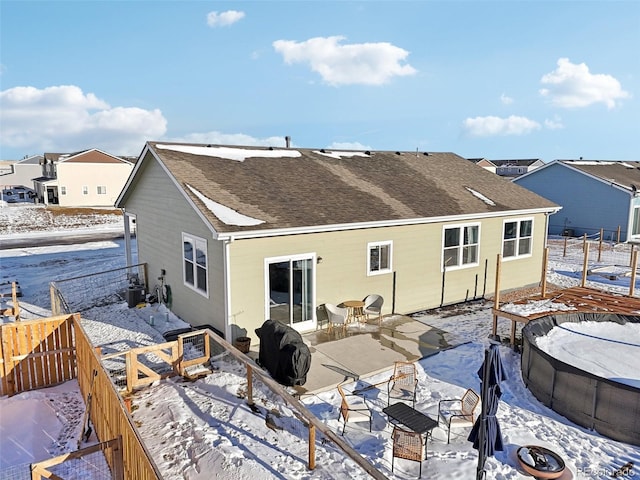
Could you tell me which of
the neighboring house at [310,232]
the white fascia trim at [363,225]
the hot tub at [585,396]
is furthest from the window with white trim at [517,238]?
the hot tub at [585,396]

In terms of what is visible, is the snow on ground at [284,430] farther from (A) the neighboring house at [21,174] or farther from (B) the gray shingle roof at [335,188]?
(A) the neighboring house at [21,174]

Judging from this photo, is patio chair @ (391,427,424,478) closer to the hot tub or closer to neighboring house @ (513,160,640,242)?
the hot tub

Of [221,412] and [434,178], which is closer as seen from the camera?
[221,412]

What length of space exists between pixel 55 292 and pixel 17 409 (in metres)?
5.29

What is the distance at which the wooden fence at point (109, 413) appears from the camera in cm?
495

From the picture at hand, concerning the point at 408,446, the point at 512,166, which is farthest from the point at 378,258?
the point at 512,166

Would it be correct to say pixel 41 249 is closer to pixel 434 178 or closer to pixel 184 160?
pixel 184 160

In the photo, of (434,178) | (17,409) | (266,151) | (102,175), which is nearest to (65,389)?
(17,409)

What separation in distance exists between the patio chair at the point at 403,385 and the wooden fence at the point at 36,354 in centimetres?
701

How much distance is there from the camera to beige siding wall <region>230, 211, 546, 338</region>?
37.1 ft

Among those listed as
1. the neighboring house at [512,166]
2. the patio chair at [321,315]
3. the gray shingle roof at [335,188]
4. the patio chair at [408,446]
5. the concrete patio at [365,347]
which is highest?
the neighboring house at [512,166]

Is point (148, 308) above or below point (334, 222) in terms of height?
below

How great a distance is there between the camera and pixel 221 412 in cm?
837

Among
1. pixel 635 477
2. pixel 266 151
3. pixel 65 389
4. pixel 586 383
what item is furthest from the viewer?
pixel 266 151
